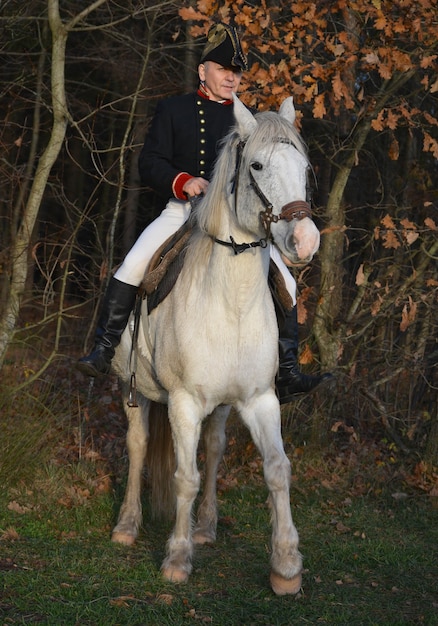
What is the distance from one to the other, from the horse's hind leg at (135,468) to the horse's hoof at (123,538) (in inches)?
1.6

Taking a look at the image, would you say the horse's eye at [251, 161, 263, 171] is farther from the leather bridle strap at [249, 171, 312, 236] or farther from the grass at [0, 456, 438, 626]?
the grass at [0, 456, 438, 626]

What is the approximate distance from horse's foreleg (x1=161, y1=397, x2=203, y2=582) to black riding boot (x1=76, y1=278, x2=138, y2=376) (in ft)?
3.03

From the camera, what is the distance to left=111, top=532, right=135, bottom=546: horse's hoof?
20.9 feet

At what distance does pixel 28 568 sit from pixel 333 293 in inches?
194

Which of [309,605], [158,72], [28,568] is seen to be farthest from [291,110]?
[158,72]

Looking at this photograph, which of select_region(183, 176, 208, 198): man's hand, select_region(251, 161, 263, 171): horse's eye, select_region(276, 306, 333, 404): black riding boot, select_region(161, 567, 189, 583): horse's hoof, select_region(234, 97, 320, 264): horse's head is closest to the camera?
select_region(234, 97, 320, 264): horse's head

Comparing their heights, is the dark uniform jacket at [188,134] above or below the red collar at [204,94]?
below

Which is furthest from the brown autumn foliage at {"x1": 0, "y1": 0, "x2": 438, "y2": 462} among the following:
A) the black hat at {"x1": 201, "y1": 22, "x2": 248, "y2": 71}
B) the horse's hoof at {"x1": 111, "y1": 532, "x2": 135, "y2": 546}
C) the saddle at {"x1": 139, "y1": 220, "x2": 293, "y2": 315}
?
the saddle at {"x1": 139, "y1": 220, "x2": 293, "y2": 315}

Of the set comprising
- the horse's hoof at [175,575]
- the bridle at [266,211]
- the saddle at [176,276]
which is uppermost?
the bridle at [266,211]

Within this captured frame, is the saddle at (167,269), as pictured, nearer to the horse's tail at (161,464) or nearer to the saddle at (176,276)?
the saddle at (176,276)

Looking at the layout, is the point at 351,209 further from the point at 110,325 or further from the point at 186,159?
the point at 110,325

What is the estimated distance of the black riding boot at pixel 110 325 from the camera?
6117 millimetres

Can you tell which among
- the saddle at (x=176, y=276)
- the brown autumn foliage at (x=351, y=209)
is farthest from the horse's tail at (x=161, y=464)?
the brown autumn foliage at (x=351, y=209)

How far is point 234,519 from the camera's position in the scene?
7129 mm
